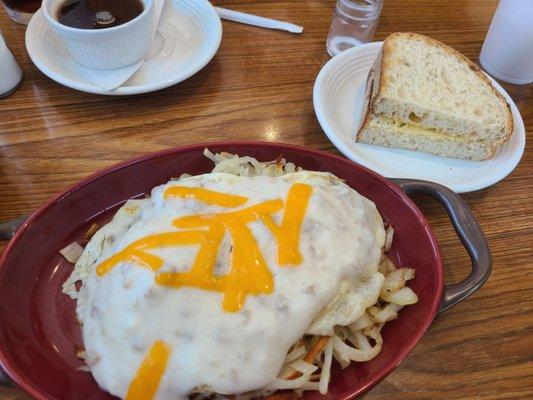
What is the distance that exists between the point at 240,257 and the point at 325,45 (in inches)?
45.5

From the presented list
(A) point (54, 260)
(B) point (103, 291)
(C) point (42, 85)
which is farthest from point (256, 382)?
(C) point (42, 85)

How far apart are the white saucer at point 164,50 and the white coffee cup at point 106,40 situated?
59mm

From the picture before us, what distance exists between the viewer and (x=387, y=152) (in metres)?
1.41

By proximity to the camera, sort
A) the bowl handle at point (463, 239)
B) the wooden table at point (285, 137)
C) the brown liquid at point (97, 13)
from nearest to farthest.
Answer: the bowl handle at point (463, 239)
the wooden table at point (285, 137)
the brown liquid at point (97, 13)

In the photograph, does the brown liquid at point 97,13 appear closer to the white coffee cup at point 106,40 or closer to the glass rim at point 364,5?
the white coffee cup at point 106,40

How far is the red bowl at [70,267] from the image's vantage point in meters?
0.83

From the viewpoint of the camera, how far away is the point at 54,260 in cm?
101

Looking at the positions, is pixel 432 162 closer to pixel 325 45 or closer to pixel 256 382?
pixel 325 45

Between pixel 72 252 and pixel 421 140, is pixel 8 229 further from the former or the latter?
pixel 421 140

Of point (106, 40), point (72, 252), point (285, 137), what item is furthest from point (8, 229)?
point (285, 137)

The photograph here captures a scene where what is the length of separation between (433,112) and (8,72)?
1.22 metres

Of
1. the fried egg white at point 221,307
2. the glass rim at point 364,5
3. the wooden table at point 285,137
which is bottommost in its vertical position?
the wooden table at point 285,137

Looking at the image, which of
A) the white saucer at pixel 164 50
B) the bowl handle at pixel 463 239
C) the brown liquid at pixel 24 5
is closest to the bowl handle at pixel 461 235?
the bowl handle at pixel 463 239

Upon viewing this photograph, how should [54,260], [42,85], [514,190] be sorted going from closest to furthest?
[54,260], [514,190], [42,85]
